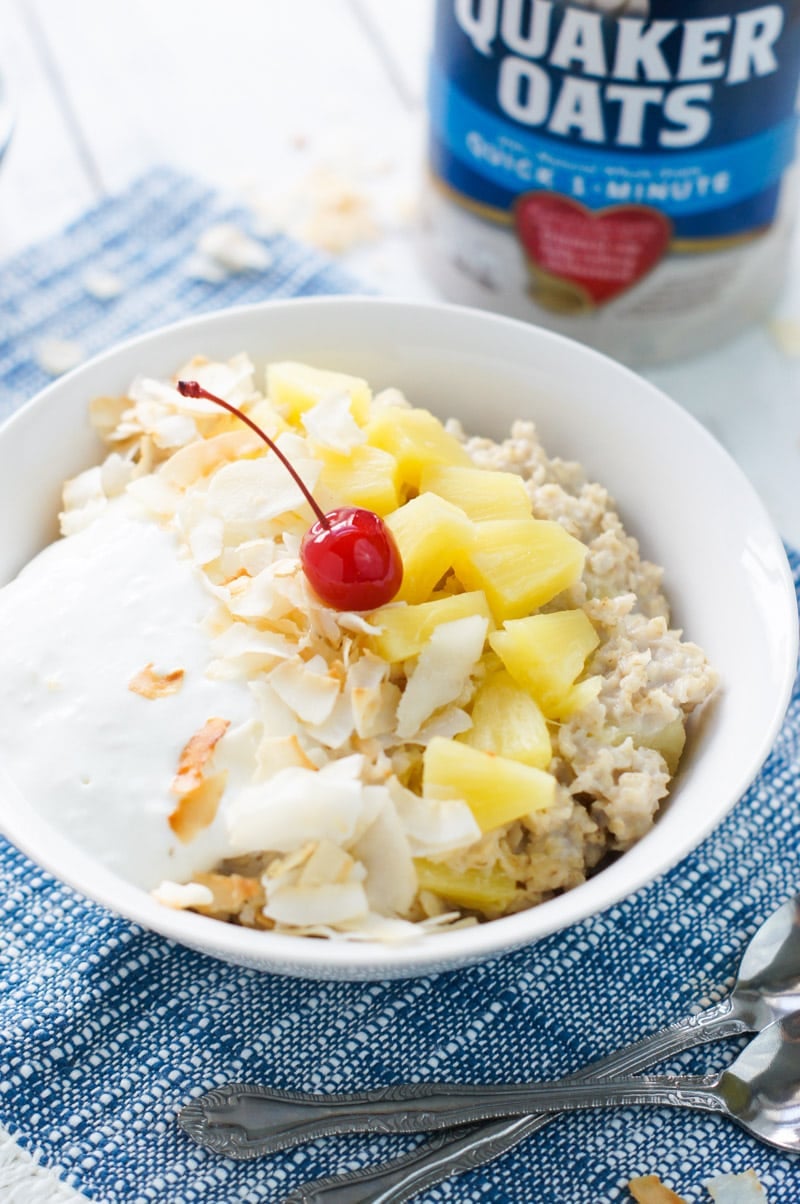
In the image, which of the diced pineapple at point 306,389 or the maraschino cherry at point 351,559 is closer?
the maraschino cherry at point 351,559

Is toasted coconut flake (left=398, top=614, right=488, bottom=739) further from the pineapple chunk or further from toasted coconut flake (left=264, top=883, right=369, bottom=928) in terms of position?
toasted coconut flake (left=264, top=883, right=369, bottom=928)

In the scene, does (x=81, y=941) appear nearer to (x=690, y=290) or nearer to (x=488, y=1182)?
(x=488, y=1182)

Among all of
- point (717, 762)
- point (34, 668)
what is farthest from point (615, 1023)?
point (34, 668)

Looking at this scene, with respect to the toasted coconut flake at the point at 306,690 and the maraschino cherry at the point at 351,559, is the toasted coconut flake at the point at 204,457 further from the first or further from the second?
the toasted coconut flake at the point at 306,690

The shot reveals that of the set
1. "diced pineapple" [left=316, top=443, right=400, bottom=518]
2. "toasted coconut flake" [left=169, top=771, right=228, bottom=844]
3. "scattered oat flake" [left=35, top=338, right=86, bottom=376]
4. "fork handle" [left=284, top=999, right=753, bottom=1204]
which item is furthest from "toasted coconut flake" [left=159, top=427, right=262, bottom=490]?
"fork handle" [left=284, top=999, right=753, bottom=1204]

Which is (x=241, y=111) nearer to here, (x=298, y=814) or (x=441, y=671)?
(x=441, y=671)

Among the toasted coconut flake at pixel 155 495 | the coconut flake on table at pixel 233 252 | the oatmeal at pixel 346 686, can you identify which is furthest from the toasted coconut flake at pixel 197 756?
the coconut flake on table at pixel 233 252
